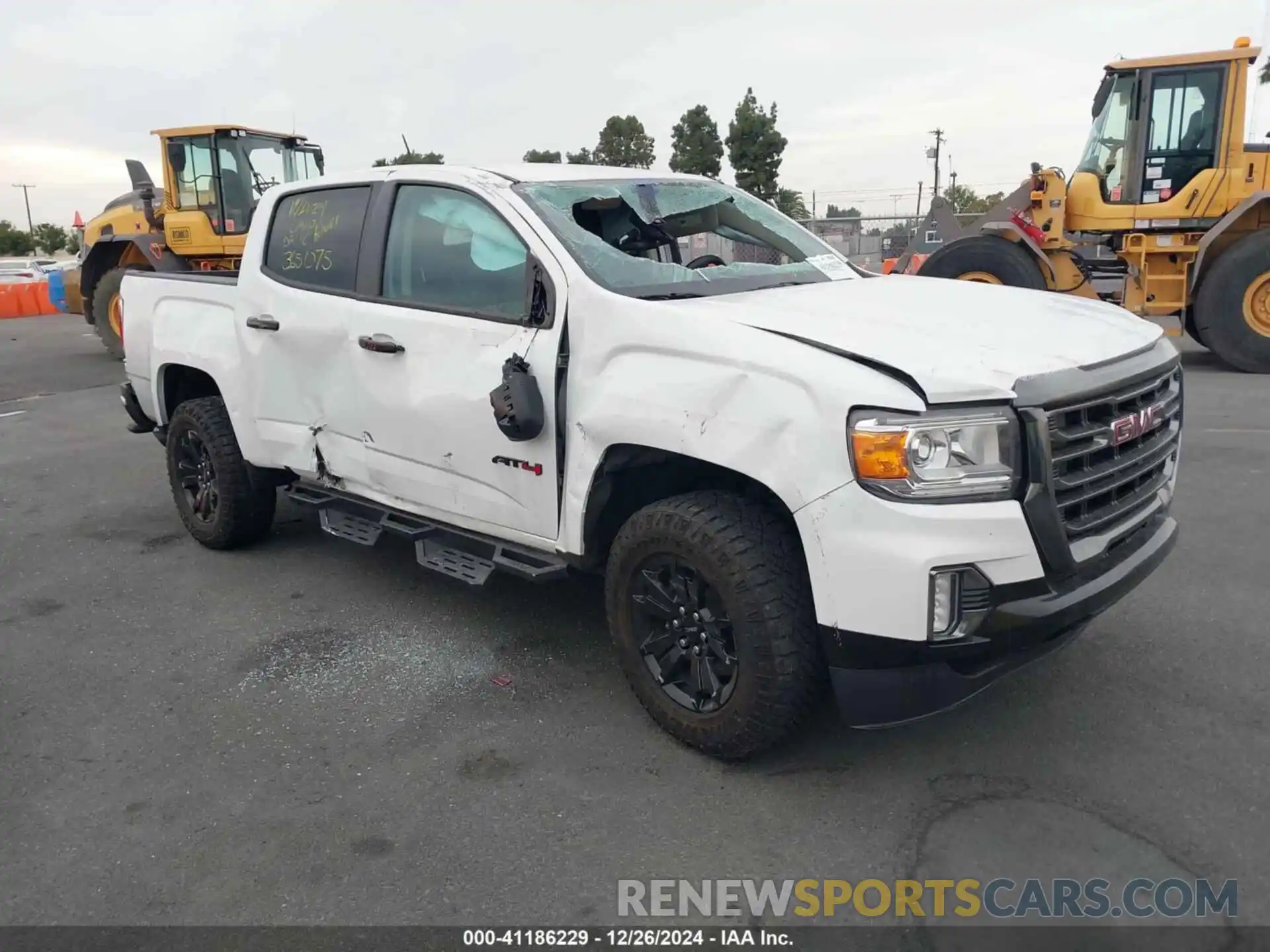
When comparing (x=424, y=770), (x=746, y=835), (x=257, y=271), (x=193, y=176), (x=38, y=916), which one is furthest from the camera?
(x=193, y=176)

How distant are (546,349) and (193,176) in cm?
1224

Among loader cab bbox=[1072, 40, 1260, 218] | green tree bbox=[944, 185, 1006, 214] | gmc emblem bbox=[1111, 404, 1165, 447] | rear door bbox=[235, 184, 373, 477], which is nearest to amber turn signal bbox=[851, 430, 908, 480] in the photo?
gmc emblem bbox=[1111, 404, 1165, 447]

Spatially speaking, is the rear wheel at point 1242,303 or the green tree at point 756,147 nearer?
the rear wheel at point 1242,303

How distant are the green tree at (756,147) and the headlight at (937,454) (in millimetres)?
34080

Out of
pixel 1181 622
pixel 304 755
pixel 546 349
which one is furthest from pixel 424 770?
pixel 1181 622

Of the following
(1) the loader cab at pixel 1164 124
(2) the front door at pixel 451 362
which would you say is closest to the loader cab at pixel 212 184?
(1) the loader cab at pixel 1164 124

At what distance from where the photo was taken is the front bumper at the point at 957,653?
9.10 feet

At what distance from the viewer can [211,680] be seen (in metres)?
4.03

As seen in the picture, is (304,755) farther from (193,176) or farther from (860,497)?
(193,176)

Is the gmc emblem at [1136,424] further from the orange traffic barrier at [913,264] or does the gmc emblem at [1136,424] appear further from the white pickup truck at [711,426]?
the orange traffic barrier at [913,264]

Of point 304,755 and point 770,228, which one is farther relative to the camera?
point 770,228

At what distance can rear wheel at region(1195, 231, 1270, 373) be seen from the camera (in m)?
10.5

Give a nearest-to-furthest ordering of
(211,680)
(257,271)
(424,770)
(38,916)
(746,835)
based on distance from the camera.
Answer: (38,916), (746,835), (424,770), (211,680), (257,271)
